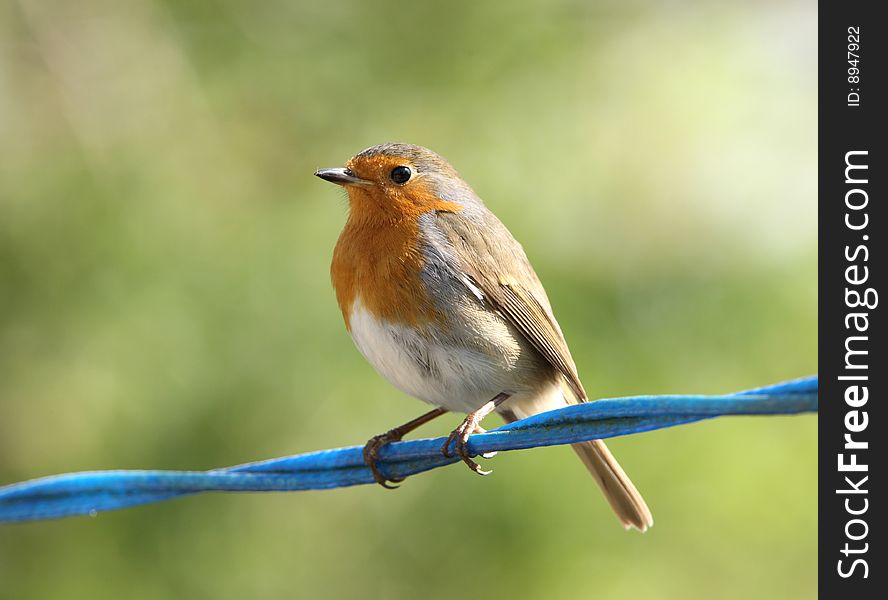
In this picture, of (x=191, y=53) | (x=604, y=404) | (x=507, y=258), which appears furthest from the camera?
(x=191, y=53)

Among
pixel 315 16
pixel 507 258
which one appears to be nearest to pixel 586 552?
pixel 507 258

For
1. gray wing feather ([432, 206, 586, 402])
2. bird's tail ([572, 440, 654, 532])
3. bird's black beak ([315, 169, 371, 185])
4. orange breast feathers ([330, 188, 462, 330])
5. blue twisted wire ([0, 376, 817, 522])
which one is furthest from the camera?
bird's black beak ([315, 169, 371, 185])

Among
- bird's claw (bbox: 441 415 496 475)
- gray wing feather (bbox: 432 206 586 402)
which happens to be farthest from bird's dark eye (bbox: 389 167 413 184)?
bird's claw (bbox: 441 415 496 475)

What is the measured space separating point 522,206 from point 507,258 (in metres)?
0.95

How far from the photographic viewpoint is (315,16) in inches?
210

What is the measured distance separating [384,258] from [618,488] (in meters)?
1.14

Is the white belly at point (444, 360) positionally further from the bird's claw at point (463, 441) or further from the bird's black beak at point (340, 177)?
the bird's black beak at point (340, 177)

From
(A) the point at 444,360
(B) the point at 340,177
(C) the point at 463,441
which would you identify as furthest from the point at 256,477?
(B) the point at 340,177

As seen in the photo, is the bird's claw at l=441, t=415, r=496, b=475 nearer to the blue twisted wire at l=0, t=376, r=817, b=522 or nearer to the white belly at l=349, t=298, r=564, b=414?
the blue twisted wire at l=0, t=376, r=817, b=522

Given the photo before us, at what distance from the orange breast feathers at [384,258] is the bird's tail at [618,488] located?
80cm

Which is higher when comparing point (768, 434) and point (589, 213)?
point (589, 213)

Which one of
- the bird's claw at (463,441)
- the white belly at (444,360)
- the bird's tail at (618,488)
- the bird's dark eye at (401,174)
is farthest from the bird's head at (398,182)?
the bird's tail at (618,488)

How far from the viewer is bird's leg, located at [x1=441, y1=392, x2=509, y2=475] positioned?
9.77ft
